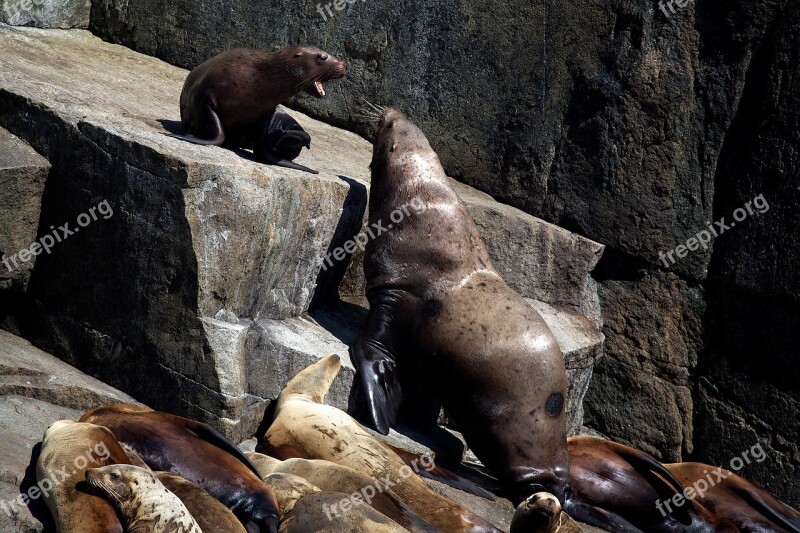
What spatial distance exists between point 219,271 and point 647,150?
3106 millimetres

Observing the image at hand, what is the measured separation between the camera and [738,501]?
5883mm

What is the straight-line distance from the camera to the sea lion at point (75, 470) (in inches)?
146

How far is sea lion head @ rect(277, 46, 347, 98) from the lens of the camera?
6.39 m

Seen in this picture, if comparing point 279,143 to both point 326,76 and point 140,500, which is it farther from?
point 140,500

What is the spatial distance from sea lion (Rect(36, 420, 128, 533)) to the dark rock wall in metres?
4.08

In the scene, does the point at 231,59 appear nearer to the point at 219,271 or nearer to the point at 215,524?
the point at 219,271

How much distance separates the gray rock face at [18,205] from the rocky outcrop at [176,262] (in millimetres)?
60

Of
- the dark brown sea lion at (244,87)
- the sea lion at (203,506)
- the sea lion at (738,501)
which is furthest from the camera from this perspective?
the dark brown sea lion at (244,87)

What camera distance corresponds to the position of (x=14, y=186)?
5.56 meters

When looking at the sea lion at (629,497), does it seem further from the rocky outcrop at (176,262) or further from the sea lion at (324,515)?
the sea lion at (324,515)

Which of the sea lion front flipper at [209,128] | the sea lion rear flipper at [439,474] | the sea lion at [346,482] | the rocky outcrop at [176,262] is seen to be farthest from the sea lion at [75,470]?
the sea lion front flipper at [209,128]

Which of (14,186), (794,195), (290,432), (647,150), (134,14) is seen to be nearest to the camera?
(290,432)

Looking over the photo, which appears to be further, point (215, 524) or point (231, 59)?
point (231, 59)

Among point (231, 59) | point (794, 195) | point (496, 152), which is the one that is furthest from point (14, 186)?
point (794, 195)
